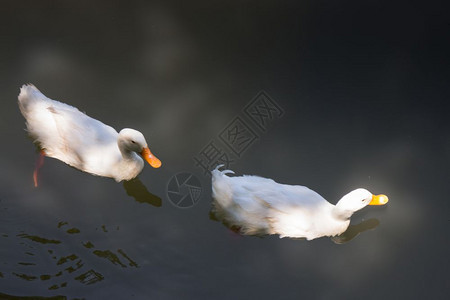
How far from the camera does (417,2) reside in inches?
192

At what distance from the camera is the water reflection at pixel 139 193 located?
161 inches

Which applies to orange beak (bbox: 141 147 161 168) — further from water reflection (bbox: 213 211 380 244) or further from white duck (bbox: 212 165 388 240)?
water reflection (bbox: 213 211 380 244)

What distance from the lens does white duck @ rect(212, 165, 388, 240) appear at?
375 centimetres


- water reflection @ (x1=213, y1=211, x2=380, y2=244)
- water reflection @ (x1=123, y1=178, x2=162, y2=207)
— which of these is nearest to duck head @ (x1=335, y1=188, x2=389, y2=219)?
water reflection @ (x1=213, y1=211, x2=380, y2=244)

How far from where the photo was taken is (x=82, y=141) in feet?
13.1

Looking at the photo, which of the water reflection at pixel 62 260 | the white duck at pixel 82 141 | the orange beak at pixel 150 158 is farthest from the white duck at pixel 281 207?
the water reflection at pixel 62 260

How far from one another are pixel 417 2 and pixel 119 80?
8.58ft

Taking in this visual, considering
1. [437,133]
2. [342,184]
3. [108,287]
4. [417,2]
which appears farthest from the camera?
[417,2]

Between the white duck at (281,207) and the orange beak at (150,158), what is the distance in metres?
0.41

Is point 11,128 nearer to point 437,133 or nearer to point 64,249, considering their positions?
point 64,249

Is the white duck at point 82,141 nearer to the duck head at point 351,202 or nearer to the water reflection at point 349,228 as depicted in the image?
the water reflection at point 349,228

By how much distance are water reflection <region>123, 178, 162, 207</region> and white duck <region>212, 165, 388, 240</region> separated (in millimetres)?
470

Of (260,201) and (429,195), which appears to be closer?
(260,201)

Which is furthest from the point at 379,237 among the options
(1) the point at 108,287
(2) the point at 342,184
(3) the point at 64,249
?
(3) the point at 64,249
